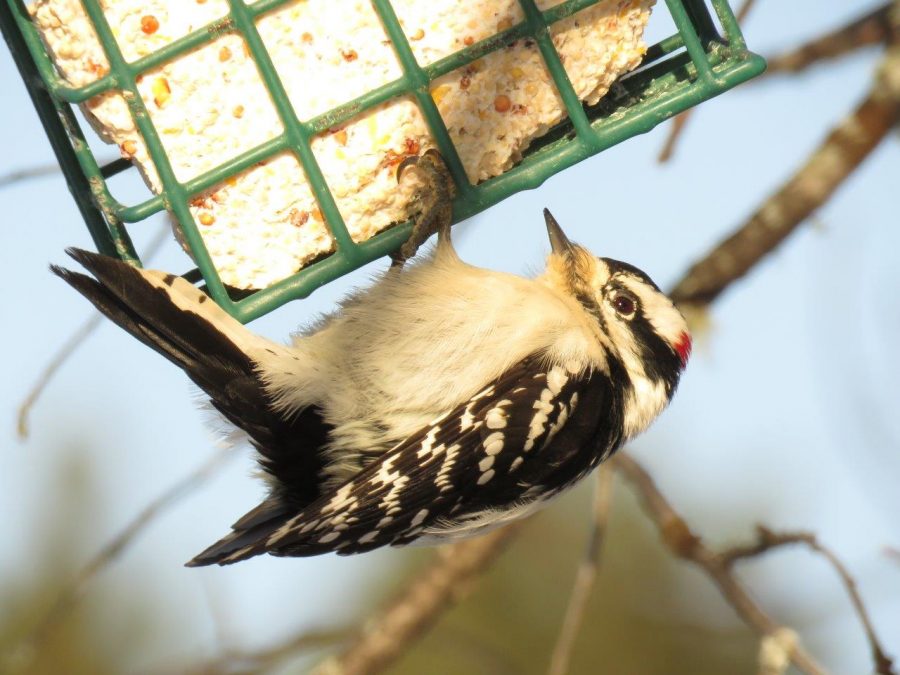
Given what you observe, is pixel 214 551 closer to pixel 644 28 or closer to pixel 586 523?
pixel 644 28

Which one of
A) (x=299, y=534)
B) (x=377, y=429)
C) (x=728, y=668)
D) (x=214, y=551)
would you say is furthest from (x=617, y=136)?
(x=728, y=668)

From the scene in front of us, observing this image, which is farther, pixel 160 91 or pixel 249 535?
pixel 249 535

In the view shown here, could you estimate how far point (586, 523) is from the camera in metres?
6.18

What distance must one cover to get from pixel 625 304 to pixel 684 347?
0.22 meters

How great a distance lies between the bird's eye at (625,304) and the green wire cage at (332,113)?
1.66 feet

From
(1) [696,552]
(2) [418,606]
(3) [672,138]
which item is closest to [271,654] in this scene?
(2) [418,606]

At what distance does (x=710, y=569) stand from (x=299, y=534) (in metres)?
1.12

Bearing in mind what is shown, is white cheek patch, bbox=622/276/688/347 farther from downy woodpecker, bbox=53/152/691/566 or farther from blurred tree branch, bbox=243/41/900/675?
blurred tree branch, bbox=243/41/900/675

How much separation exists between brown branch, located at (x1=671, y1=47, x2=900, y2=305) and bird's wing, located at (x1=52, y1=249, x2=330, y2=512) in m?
1.36

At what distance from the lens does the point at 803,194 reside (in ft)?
12.6

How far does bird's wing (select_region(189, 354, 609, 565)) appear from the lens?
9.96ft

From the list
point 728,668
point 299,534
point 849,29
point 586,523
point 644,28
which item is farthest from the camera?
point 586,523

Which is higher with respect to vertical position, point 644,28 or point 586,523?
point 644,28

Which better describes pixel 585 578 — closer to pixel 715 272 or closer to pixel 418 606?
pixel 418 606
